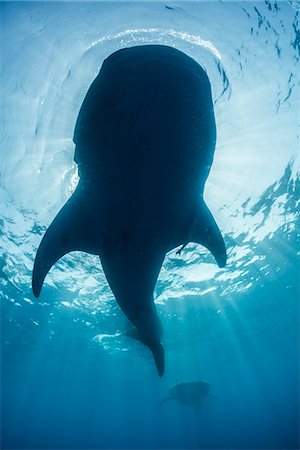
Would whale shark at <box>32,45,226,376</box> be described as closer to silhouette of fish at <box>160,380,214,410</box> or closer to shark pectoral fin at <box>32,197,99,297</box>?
shark pectoral fin at <box>32,197,99,297</box>

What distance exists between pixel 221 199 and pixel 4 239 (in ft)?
30.3

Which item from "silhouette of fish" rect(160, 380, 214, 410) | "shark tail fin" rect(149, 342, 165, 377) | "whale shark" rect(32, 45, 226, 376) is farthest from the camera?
"silhouette of fish" rect(160, 380, 214, 410)

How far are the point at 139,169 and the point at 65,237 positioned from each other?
5.60 feet

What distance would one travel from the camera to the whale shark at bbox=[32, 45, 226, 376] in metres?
2.95

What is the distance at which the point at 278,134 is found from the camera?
30.8 feet

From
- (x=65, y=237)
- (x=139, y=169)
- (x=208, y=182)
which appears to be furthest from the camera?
(x=208, y=182)

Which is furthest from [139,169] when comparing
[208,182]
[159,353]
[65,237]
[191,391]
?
[191,391]

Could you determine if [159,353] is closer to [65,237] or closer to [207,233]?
[207,233]

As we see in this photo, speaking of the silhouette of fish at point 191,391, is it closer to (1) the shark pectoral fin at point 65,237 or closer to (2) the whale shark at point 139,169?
(2) the whale shark at point 139,169

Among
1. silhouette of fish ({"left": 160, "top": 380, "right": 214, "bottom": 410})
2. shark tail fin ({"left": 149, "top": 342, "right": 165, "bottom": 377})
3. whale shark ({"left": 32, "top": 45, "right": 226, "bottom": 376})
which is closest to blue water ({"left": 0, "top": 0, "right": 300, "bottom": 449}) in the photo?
silhouette of fish ({"left": 160, "top": 380, "right": 214, "bottom": 410})

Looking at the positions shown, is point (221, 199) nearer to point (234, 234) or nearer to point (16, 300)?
point (234, 234)

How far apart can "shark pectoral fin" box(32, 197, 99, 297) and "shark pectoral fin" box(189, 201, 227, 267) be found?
1.58 metres

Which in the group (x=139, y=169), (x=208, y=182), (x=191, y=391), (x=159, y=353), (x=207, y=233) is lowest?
(x=191, y=391)

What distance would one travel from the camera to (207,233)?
4.89 meters
